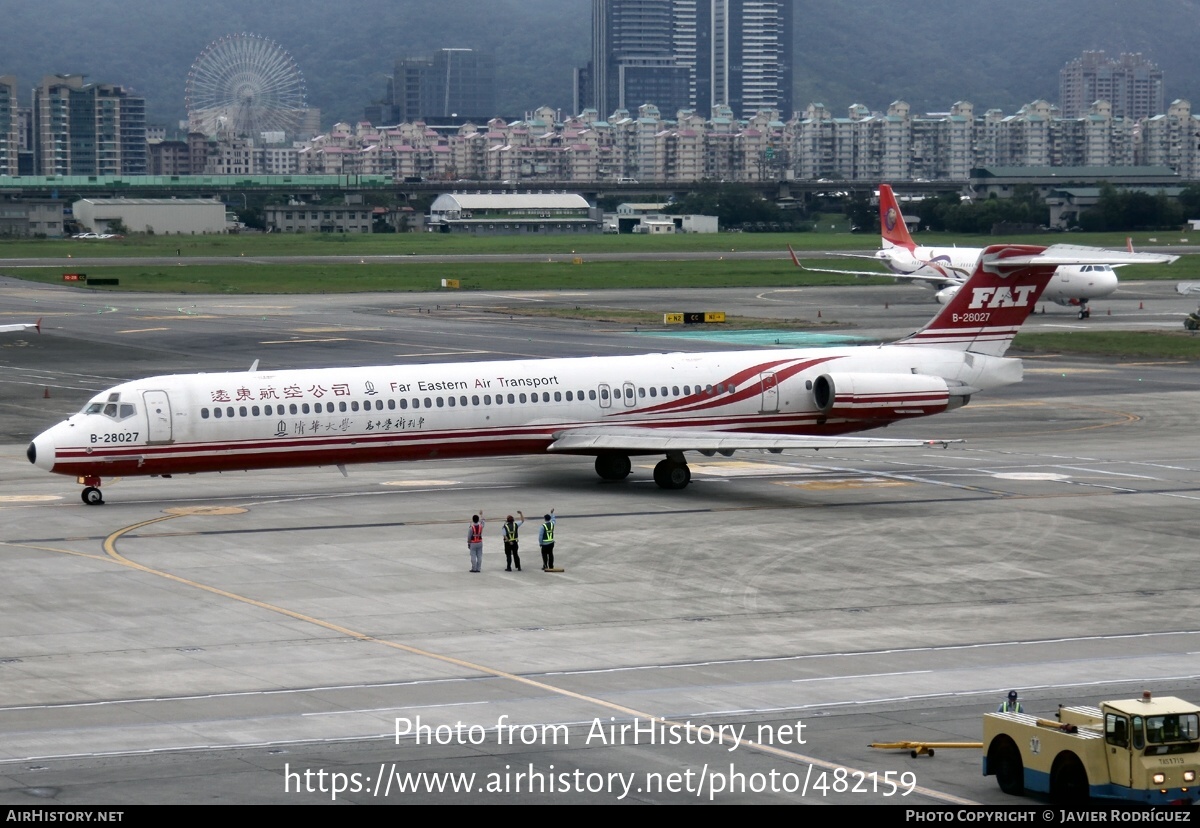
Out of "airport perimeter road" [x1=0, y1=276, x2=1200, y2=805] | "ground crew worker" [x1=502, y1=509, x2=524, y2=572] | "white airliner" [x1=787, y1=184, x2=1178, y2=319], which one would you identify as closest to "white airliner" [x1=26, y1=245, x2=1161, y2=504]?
"airport perimeter road" [x1=0, y1=276, x2=1200, y2=805]

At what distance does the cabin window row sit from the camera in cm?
4522

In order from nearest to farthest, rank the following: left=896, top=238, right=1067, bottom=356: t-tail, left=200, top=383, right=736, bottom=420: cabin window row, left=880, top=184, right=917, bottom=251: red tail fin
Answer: left=200, top=383, right=736, bottom=420: cabin window row, left=896, top=238, right=1067, bottom=356: t-tail, left=880, top=184, right=917, bottom=251: red tail fin

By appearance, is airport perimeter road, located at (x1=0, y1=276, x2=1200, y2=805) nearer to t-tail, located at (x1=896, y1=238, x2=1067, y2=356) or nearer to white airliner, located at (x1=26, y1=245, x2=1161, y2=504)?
white airliner, located at (x1=26, y1=245, x2=1161, y2=504)

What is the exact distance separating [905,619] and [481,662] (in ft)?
28.0

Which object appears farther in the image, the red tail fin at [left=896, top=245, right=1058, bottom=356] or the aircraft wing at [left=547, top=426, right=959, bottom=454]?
the red tail fin at [left=896, top=245, right=1058, bottom=356]

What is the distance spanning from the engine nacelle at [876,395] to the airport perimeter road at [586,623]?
2.02 metres

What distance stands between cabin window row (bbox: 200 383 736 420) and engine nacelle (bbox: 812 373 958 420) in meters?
2.71

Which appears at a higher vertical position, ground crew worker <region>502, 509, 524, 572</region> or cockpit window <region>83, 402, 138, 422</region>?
cockpit window <region>83, 402, 138, 422</region>

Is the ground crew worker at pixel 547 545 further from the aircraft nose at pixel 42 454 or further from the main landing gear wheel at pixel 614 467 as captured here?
the aircraft nose at pixel 42 454

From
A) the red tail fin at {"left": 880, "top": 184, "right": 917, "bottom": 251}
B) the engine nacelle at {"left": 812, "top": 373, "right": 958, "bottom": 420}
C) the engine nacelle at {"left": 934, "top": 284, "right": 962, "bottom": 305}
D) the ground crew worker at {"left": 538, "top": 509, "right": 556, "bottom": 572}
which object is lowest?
the ground crew worker at {"left": 538, "top": 509, "right": 556, "bottom": 572}

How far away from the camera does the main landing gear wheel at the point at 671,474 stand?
47938mm

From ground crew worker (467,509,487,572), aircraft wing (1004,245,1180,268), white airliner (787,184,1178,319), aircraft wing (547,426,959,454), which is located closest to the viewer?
ground crew worker (467,509,487,572)

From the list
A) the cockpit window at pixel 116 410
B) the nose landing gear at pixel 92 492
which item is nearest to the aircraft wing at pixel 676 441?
the cockpit window at pixel 116 410

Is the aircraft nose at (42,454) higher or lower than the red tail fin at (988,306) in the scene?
lower
